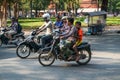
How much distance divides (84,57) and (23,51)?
3.00 metres

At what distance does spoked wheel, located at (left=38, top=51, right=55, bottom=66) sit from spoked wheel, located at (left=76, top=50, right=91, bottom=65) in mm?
912

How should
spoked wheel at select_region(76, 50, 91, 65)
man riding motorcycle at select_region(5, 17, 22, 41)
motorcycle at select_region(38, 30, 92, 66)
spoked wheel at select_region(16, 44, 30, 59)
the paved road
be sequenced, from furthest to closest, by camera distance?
man riding motorcycle at select_region(5, 17, 22, 41)
spoked wheel at select_region(16, 44, 30, 59)
spoked wheel at select_region(76, 50, 91, 65)
motorcycle at select_region(38, 30, 92, 66)
the paved road

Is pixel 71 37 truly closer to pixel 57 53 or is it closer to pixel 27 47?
pixel 57 53

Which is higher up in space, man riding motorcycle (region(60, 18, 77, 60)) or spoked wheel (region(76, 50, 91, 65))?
man riding motorcycle (region(60, 18, 77, 60))

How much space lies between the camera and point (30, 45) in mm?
14945

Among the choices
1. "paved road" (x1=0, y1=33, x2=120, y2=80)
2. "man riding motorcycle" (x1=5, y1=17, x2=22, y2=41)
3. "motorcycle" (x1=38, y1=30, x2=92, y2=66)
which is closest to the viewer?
"paved road" (x1=0, y1=33, x2=120, y2=80)

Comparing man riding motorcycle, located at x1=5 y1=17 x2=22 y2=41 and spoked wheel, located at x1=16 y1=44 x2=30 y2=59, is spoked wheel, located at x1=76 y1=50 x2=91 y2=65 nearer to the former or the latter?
spoked wheel, located at x1=16 y1=44 x2=30 y2=59

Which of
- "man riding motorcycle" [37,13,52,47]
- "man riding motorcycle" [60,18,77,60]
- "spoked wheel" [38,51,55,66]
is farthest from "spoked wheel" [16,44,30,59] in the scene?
"man riding motorcycle" [60,18,77,60]

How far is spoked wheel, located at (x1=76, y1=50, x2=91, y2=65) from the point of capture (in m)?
12.8

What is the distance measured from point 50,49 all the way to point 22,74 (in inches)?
73.5

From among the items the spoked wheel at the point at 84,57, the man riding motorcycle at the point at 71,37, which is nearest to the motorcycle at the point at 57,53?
the spoked wheel at the point at 84,57

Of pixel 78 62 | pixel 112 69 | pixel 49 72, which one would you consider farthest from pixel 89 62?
pixel 49 72

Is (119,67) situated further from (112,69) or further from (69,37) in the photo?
(69,37)

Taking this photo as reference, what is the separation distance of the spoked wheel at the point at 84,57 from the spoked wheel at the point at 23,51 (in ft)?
Result: 8.85
